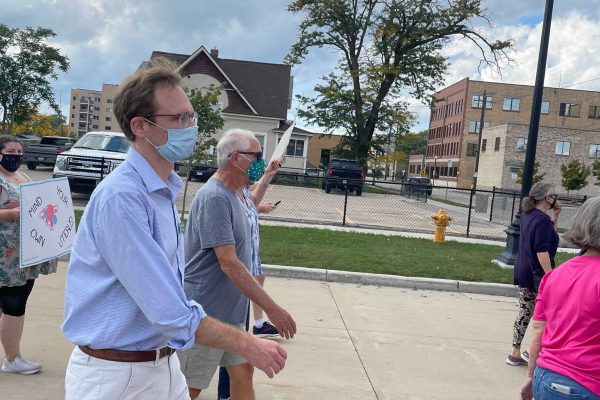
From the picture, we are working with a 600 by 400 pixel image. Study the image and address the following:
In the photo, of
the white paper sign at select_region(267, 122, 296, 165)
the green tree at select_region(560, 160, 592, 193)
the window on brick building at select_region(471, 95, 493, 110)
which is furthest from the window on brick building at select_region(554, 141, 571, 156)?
the white paper sign at select_region(267, 122, 296, 165)

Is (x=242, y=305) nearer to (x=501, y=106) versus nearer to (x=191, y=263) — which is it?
(x=191, y=263)

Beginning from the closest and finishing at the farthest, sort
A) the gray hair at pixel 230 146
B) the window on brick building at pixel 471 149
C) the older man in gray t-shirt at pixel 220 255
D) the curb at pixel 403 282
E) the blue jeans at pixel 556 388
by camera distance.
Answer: the blue jeans at pixel 556 388 → the older man in gray t-shirt at pixel 220 255 → the gray hair at pixel 230 146 → the curb at pixel 403 282 → the window on brick building at pixel 471 149

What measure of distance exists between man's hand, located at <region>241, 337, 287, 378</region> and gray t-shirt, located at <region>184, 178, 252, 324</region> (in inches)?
50.4

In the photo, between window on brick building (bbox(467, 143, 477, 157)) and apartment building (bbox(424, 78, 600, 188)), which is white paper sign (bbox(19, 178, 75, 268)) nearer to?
apartment building (bbox(424, 78, 600, 188))

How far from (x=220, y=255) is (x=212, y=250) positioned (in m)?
0.15

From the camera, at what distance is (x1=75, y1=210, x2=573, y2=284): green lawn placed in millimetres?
9750

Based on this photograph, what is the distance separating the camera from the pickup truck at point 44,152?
21.9m

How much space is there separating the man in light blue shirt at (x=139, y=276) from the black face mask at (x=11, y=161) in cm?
303

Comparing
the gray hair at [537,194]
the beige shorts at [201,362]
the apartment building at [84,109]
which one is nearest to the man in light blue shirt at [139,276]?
the beige shorts at [201,362]

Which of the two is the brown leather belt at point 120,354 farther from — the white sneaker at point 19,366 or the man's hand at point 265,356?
the white sneaker at point 19,366

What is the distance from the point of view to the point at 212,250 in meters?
3.33

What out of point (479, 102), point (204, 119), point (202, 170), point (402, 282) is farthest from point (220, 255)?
point (479, 102)

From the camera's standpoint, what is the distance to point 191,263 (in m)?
3.40

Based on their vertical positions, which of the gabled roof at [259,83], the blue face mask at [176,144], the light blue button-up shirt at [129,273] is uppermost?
the gabled roof at [259,83]
